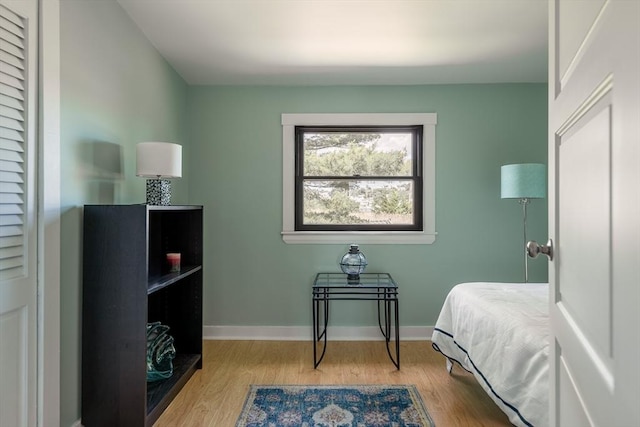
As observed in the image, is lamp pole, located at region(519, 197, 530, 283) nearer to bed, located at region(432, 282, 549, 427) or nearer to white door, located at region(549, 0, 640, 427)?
bed, located at region(432, 282, 549, 427)

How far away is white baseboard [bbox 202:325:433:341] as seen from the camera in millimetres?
3447

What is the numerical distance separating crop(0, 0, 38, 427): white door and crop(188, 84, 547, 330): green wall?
6.27 ft

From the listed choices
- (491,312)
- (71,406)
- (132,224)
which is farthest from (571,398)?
(71,406)

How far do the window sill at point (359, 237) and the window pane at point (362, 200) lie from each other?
5.2 inches

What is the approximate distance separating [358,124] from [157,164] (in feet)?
6.12

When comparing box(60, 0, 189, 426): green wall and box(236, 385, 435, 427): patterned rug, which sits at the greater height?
box(60, 0, 189, 426): green wall

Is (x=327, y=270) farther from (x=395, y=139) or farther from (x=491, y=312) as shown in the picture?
(x=491, y=312)

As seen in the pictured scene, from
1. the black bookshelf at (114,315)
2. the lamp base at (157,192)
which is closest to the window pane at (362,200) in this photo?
the lamp base at (157,192)

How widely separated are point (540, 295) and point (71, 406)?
2.59 metres

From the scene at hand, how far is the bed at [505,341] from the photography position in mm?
1663

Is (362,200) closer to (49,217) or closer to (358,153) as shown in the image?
(358,153)

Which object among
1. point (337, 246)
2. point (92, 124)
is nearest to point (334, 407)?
point (337, 246)

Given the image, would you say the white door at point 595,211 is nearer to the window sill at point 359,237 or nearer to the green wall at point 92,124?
the green wall at point 92,124

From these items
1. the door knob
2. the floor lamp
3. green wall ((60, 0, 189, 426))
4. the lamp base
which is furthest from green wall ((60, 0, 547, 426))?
the door knob
